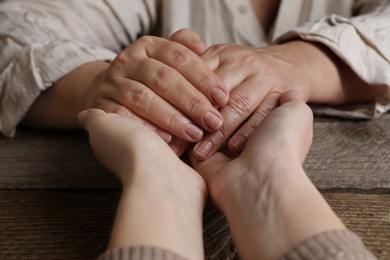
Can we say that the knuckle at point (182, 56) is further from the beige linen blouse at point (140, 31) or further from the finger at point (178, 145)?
the beige linen blouse at point (140, 31)

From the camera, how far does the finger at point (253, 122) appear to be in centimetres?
56

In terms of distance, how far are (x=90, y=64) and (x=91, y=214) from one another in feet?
1.13

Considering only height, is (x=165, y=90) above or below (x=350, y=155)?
above

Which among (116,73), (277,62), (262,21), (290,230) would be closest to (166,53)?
(116,73)

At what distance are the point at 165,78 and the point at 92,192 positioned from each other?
0.17m

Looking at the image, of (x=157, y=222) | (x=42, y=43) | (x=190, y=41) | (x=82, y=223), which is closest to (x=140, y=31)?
(x=42, y=43)

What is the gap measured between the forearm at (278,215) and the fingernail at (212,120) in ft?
0.47

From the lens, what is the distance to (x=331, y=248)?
0.34 m

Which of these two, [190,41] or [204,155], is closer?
[204,155]

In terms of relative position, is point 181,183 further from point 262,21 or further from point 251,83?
point 262,21

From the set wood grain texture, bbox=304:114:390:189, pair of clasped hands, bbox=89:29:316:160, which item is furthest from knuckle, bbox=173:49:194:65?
wood grain texture, bbox=304:114:390:189

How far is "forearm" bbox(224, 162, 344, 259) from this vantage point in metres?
0.37

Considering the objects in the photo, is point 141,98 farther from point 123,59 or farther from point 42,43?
point 42,43

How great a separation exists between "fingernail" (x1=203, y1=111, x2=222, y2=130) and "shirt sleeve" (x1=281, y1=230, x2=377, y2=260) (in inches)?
9.6
